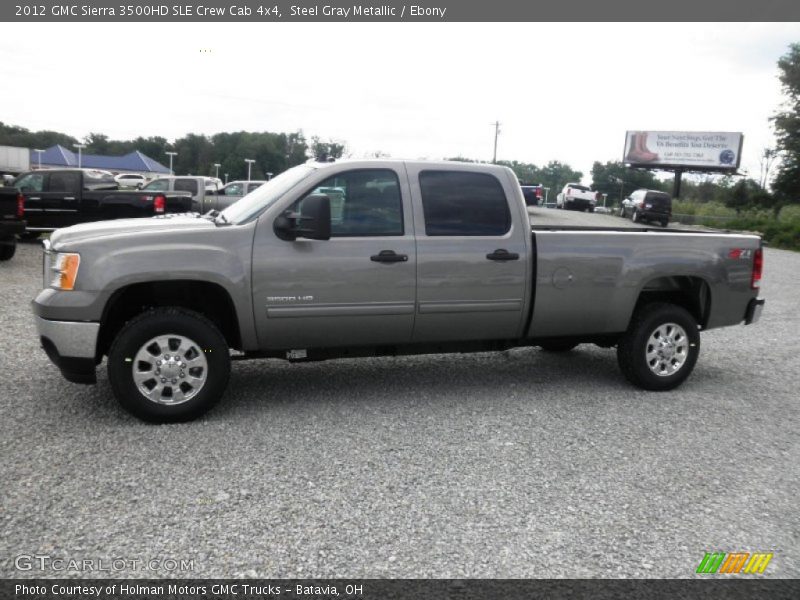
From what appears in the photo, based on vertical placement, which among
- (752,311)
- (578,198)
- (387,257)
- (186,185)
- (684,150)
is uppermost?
(684,150)

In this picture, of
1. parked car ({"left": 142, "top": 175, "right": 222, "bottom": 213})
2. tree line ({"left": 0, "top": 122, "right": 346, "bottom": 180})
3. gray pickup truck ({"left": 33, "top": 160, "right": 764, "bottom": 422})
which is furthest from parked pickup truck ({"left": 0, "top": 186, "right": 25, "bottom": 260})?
tree line ({"left": 0, "top": 122, "right": 346, "bottom": 180})

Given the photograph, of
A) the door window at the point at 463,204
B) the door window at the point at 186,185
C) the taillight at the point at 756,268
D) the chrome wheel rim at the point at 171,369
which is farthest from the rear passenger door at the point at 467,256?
the door window at the point at 186,185

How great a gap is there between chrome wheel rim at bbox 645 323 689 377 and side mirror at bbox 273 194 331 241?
9.90 ft

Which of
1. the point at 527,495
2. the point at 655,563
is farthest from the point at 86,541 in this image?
the point at 655,563

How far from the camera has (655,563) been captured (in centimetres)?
342

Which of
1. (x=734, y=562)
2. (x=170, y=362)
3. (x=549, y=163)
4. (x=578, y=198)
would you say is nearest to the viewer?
(x=734, y=562)

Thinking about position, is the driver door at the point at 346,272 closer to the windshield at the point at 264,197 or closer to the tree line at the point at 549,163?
the windshield at the point at 264,197

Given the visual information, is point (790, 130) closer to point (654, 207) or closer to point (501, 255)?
point (654, 207)

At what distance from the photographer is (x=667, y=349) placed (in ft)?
21.0

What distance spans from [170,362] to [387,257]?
68.2 inches

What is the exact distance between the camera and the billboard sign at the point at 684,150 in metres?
60.0

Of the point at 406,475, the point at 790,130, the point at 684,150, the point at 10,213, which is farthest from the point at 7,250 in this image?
the point at 684,150

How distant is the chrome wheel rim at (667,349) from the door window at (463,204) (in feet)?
5.51

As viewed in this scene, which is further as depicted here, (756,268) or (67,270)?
(756,268)
